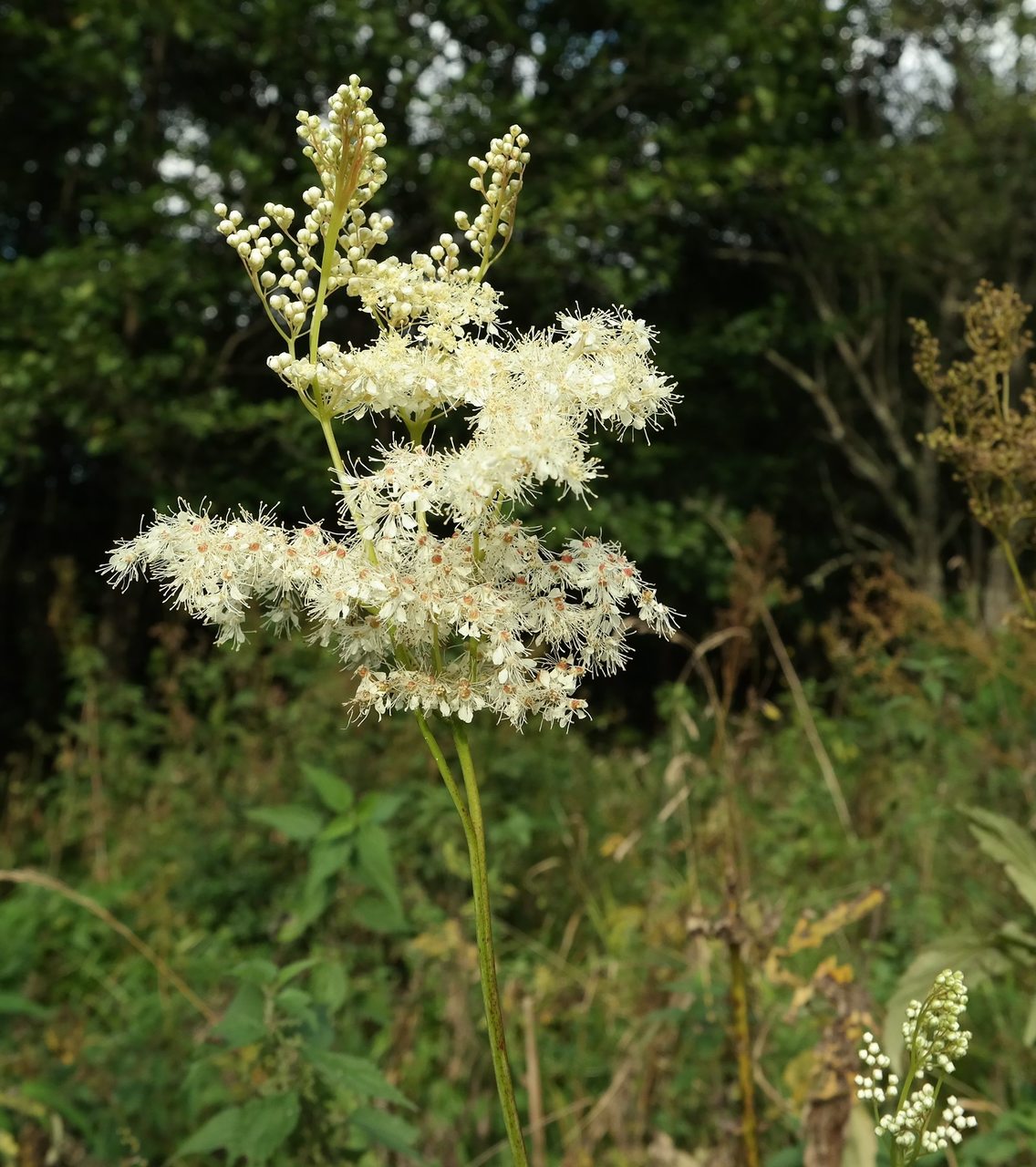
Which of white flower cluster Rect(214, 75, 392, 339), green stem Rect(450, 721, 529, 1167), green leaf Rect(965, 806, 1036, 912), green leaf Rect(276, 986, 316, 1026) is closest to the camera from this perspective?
green stem Rect(450, 721, 529, 1167)

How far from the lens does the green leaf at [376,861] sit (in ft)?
9.09

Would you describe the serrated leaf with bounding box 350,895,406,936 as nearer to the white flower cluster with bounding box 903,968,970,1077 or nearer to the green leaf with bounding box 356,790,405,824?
the green leaf with bounding box 356,790,405,824

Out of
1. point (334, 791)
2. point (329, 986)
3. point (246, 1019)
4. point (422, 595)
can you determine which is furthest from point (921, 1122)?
point (334, 791)

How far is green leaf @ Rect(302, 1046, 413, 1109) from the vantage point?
1927 mm

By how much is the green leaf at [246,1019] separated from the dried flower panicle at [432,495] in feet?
3.27

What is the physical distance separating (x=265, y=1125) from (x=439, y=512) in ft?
4.00

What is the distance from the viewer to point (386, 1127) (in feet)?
6.75

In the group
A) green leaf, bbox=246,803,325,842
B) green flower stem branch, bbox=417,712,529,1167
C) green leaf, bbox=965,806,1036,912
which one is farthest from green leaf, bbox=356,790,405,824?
green flower stem branch, bbox=417,712,529,1167

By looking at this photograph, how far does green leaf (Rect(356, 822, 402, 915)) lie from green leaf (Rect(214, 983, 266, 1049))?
1.78ft

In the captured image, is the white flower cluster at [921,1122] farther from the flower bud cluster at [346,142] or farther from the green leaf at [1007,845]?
the flower bud cluster at [346,142]

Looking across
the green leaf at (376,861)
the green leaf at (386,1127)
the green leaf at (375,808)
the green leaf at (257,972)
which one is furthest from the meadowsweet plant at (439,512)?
the green leaf at (375,808)

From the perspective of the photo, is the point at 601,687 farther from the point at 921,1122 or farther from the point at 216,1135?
the point at 921,1122

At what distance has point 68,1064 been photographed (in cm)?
332

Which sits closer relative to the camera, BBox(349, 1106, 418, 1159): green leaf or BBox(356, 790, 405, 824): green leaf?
BBox(349, 1106, 418, 1159): green leaf
